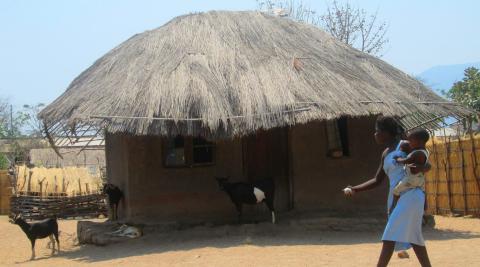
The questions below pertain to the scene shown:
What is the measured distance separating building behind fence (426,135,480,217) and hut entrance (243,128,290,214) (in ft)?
12.5

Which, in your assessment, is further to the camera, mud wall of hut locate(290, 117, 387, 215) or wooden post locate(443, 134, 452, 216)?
wooden post locate(443, 134, 452, 216)

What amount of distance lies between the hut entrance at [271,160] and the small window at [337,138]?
84cm

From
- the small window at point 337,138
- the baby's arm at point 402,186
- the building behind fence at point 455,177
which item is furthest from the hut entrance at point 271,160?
the baby's arm at point 402,186

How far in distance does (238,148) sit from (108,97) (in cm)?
264

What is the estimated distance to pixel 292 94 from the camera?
417 inches

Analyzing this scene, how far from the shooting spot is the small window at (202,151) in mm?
11711

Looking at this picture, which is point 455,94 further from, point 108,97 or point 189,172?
point 108,97

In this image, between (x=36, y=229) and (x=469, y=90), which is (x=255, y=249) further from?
(x=469, y=90)

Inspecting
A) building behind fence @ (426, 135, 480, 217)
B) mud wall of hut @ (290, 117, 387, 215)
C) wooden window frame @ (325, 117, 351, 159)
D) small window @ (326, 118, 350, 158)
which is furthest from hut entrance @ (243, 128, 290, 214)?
building behind fence @ (426, 135, 480, 217)

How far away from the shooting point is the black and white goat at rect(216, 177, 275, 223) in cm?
1082

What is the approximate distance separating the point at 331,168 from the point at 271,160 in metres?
1.20

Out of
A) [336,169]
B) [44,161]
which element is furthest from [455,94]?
[44,161]

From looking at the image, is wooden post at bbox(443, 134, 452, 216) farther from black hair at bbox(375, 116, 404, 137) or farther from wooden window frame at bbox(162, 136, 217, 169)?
black hair at bbox(375, 116, 404, 137)

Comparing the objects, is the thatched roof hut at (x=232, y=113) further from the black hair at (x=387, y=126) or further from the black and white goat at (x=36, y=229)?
the black hair at (x=387, y=126)
